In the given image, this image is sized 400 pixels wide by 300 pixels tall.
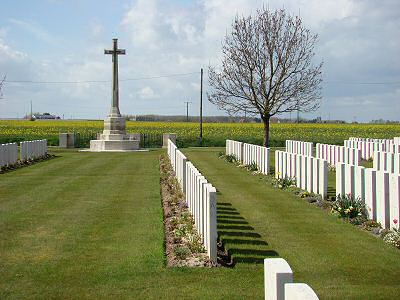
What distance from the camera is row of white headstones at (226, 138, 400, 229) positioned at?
28.8ft

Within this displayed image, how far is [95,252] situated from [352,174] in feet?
16.4

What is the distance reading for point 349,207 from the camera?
390 inches

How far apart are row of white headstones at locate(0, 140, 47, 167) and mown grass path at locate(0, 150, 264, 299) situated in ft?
20.8

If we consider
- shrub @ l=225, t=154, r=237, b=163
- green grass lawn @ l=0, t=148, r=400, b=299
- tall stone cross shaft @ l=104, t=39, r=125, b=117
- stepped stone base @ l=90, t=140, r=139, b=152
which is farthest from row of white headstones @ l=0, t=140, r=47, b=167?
shrub @ l=225, t=154, r=237, b=163

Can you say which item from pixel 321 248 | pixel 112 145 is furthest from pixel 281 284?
pixel 112 145

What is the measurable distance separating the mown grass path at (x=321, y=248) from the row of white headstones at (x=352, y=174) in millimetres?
514

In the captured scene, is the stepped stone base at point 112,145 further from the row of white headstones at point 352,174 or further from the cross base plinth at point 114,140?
the row of white headstones at point 352,174

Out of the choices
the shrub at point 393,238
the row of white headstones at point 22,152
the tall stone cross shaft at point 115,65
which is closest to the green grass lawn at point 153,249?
the shrub at point 393,238

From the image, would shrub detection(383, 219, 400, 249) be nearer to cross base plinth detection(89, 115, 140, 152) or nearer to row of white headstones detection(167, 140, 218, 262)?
row of white headstones detection(167, 140, 218, 262)

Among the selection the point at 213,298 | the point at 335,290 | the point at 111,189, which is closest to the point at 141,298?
the point at 213,298

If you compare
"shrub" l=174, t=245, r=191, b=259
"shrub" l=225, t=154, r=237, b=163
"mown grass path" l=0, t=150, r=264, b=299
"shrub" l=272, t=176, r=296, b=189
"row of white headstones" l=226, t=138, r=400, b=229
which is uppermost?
"row of white headstones" l=226, t=138, r=400, b=229

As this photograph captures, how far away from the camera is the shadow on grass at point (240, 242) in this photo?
7203mm

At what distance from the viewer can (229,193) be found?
13508 mm

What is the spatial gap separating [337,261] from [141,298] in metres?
2.63
